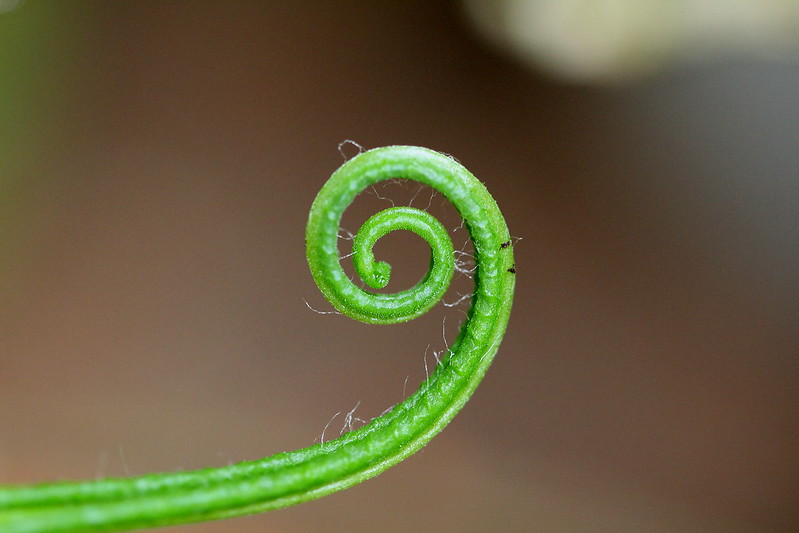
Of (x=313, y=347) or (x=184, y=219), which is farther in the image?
(x=184, y=219)

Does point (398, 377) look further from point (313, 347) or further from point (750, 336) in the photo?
point (750, 336)

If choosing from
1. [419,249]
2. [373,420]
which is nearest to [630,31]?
[419,249]

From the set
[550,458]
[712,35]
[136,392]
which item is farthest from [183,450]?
[712,35]

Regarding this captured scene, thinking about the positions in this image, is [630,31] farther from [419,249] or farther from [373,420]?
[373,420]

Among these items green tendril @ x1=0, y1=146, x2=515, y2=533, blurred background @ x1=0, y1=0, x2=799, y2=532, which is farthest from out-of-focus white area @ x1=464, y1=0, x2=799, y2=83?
green tendril @ x1=0, y1=146, x2=515, y2=533

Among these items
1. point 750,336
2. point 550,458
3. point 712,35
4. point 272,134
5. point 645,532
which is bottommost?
point 645,532

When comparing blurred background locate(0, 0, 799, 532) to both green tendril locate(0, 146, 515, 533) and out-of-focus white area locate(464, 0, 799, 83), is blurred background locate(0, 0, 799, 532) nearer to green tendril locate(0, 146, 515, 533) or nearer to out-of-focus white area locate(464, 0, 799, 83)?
out-of-focus white area locate(464, 0, 799, 83)
